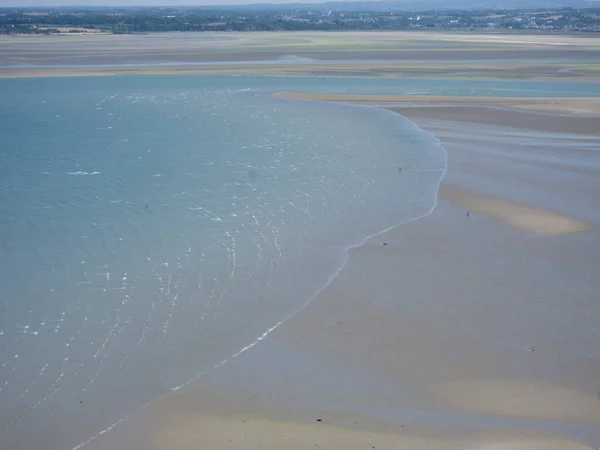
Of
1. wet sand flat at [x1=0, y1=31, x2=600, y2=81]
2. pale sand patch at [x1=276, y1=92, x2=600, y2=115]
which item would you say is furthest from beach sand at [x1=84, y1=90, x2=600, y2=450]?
wet sand flat at [x1=0, y1=31, x2=600, y2=81]

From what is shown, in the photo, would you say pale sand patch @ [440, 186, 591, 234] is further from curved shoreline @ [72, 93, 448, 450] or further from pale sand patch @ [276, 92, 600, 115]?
pale sand patch @ [276, 92, 600, 115]

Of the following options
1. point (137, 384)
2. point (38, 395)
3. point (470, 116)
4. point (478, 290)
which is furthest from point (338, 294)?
point (470, 116)

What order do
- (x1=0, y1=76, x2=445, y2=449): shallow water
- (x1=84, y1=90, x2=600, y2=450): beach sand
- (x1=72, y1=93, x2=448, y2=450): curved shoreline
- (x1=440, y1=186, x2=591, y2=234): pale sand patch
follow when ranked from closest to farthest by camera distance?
(x1=84, y1=90, x2=600, y2=450): beach sand → (x1=72, y1=93, x2=448, y2=450): curved shoreline → (x1=0, y1=76, x2=445, y2=449): shallow water → (x1=440, y1=186, x2=591, y2=234): pale sand patch

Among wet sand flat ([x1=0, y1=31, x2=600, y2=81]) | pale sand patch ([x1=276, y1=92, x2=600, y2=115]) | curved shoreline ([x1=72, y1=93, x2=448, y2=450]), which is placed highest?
wet sand flat ([x1=0, y1=31, x2=600, y2=81])

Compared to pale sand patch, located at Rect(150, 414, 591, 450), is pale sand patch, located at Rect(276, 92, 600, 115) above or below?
above

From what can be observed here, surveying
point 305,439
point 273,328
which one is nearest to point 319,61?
point 273,328

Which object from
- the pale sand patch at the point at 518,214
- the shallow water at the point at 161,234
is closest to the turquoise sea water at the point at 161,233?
the shallow water at the point at 161,234

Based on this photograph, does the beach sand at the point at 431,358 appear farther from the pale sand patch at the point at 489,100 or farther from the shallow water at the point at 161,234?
the pale sand patch at the point at 489,100

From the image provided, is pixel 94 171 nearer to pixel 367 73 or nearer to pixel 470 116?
pixel 470 116
